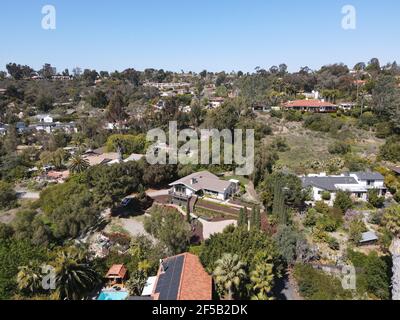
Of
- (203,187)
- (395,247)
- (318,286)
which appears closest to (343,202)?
(395,247)

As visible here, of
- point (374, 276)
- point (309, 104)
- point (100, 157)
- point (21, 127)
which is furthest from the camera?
point (309, 104)

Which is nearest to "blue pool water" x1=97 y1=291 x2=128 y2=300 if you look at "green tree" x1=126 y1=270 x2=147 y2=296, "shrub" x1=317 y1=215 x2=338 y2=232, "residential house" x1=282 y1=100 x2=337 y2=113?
"green tree" x1=126 y1=270 x2=147 y2=296

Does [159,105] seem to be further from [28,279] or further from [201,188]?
[28,279]

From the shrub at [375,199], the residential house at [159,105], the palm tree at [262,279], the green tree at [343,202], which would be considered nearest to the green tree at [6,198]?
the palm tree at [262,279]

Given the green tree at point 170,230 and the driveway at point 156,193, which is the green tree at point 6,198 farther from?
the green tree at point 170,230

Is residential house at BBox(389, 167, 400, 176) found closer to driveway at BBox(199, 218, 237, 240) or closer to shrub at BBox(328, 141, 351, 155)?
shrub at BBox(328, 141, 351, 155)
